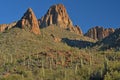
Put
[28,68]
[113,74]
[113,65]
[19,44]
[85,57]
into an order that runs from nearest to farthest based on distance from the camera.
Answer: [113,74] → [113,65] → [28,68] → [85,57] → [19,44]

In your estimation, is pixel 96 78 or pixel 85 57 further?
pixel 85 57

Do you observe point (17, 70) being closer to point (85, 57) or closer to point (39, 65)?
point (39, 65)

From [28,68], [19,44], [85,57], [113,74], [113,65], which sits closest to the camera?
[113,74]

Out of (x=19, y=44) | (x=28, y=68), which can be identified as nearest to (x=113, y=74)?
(x=28, y=68)

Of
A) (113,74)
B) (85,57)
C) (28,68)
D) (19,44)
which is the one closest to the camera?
(113,74)

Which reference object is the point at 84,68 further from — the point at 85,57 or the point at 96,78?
the point at 85,57

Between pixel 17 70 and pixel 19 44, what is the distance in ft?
148

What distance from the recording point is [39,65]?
147125 mm

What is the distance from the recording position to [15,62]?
482 feet

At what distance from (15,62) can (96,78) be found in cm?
3110

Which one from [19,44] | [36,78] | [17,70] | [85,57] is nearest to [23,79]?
[36,78]

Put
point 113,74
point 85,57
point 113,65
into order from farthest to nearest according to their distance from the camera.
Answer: point 85,57 < point 113,65 < point 113,74

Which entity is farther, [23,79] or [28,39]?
[28,39]

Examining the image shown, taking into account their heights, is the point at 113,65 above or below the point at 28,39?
below
